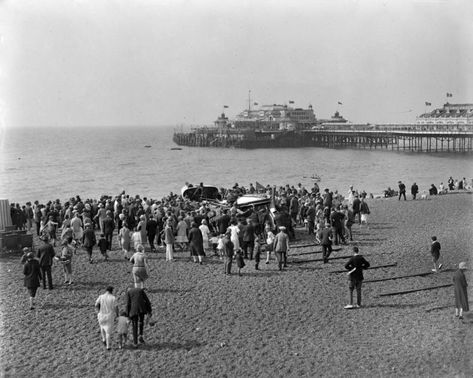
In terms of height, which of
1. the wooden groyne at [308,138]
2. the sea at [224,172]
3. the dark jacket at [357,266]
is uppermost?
the wooden groyne at [308,138]

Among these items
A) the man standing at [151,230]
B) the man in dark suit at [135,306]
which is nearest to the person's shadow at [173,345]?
the man in dark suit at [135,306]

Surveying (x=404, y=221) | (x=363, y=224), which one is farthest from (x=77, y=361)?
(x=404, y=221)

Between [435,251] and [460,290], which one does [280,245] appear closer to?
[435,251]

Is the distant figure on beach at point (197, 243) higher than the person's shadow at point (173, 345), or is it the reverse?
the distant figure on beach at point (197, 243)

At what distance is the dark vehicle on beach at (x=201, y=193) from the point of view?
960 inches

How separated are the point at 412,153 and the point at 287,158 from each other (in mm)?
17326

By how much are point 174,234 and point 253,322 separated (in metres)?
5.68

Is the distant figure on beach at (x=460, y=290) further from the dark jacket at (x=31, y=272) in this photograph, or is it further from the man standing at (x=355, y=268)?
the dark jacket at (x=31, y=272)

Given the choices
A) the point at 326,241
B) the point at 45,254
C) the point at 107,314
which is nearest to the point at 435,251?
the point at 326,241

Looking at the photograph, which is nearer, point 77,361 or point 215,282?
point 77,361

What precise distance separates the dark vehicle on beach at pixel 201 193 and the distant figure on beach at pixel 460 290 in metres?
15.1

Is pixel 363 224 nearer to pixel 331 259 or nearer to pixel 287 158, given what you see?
pixel 331 259

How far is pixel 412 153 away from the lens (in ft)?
267

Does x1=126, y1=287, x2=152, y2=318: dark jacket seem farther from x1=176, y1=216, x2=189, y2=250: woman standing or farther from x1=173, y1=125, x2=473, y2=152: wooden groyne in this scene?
x1=173, y1=125, x2=473, y2=152: wooden groyne
